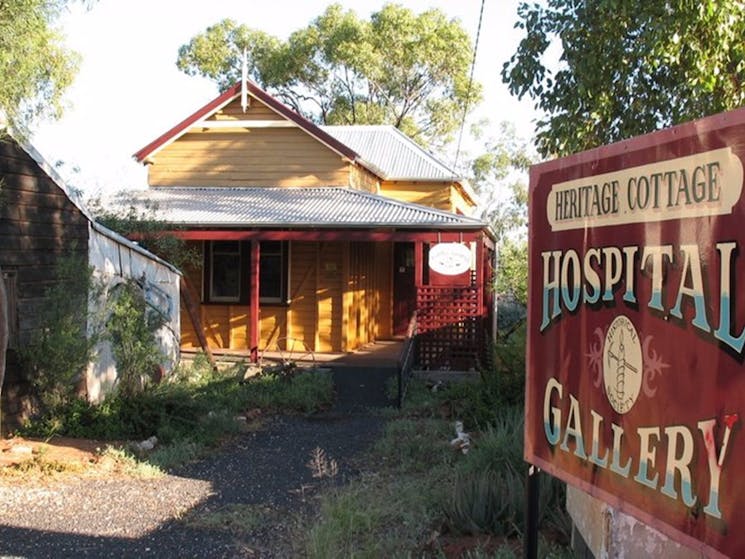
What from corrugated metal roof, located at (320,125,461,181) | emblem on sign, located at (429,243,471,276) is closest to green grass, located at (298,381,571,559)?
emblem on sign, located at (429,243,471,276)

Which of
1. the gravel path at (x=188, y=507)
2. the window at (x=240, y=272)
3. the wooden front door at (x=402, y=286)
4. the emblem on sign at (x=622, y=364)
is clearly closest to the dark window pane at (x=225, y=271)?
the window at (x=240, y=272)

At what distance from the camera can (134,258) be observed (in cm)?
1218

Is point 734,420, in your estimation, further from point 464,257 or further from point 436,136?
point 436,136

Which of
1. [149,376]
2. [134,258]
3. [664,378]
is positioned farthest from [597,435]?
[134,258]

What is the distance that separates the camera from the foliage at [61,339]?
9289mm

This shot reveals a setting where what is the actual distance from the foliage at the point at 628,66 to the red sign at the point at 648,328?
3998mm

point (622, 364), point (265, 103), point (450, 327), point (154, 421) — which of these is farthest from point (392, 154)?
point (622, 364)

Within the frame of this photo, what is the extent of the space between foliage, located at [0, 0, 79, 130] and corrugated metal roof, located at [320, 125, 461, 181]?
13735 millimetres

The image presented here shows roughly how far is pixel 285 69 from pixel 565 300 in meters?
40.7

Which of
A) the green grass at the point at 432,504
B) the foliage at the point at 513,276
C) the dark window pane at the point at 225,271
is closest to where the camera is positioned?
the green grass at the point at 432,504

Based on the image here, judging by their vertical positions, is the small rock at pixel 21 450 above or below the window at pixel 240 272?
below

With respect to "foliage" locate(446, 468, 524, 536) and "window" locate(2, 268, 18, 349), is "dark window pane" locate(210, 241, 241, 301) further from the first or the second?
"foliage" locate(446, 468, 524, 536)

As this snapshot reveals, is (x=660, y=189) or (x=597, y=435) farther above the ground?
(x=660, y=189)

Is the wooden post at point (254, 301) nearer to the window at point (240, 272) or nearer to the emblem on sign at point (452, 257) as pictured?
the window at point (240, 272)
